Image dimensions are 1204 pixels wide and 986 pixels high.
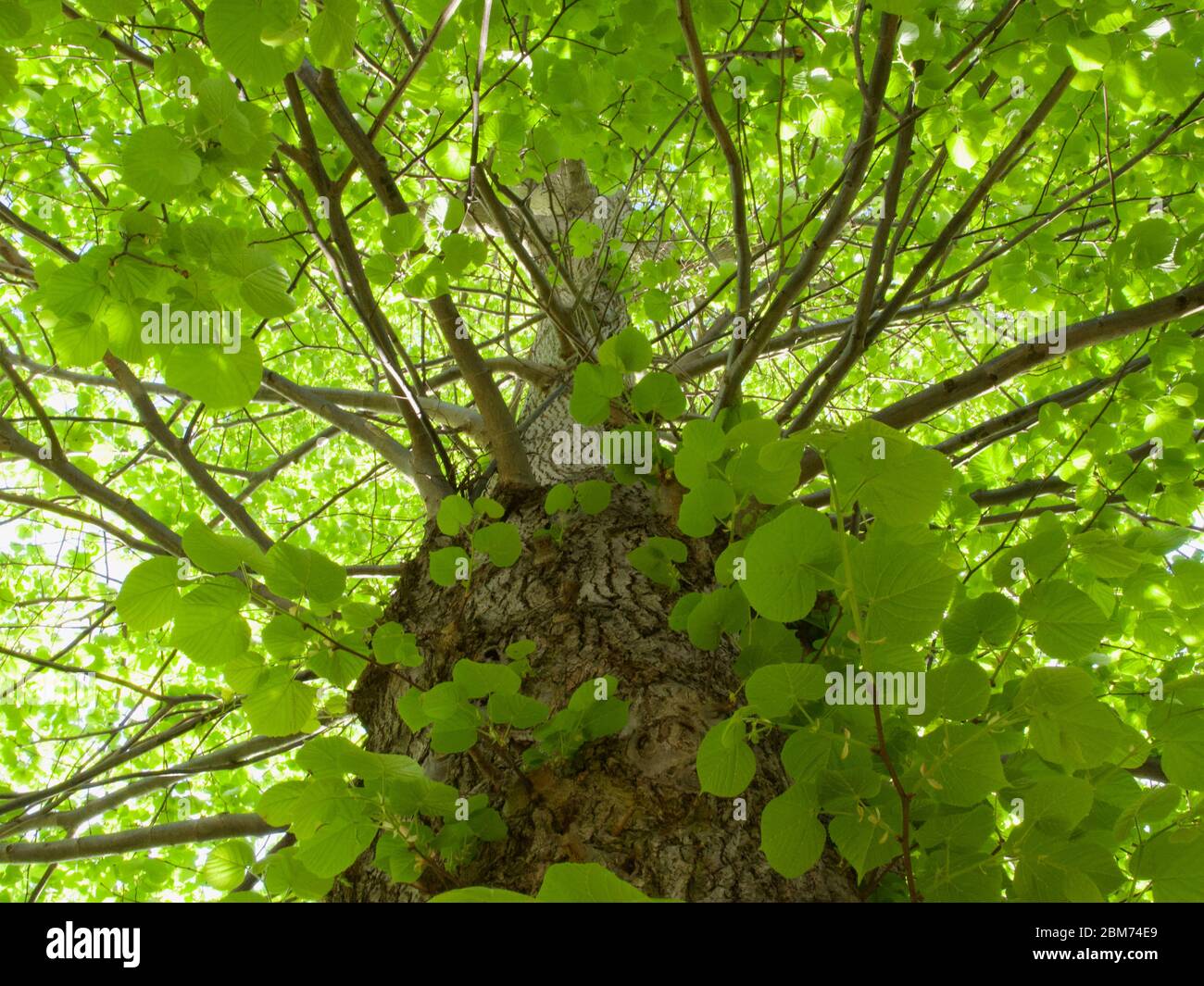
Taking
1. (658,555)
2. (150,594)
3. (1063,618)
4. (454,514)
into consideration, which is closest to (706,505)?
(658,555)

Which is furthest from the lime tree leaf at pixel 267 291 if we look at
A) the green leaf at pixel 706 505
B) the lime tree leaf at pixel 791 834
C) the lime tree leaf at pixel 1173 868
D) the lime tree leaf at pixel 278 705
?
the lime tree leaf at pixel 1173 868

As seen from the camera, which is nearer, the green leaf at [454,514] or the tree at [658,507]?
the tree at [658,507]

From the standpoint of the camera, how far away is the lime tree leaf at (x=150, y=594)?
3.53 feet

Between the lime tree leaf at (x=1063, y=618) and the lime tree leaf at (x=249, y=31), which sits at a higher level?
the lime tree leaf at (x=249, y=31)

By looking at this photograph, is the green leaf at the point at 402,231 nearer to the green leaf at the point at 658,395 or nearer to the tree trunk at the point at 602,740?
the green leaf at the point at 658,395

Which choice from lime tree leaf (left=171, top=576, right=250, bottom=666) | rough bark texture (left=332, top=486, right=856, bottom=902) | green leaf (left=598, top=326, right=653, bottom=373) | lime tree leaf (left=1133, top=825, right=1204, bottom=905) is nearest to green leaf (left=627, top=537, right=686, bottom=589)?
rough bark texture (left=332, top=486, right=856, bottom=902)

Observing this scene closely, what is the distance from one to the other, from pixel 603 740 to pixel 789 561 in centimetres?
64

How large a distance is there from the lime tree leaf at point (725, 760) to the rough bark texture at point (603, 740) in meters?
0.29

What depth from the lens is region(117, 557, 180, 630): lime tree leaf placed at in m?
1.08

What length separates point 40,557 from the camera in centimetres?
468

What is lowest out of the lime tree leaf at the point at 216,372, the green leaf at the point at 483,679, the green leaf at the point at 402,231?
the green leaf at the point at 483,679

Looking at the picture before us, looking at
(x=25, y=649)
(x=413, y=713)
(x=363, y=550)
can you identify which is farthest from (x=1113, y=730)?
(x=25, y=649)

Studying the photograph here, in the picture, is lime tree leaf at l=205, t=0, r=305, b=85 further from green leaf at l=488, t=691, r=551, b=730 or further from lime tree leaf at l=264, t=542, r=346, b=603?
green leaf at l=488, t=691, r=551, b=730
